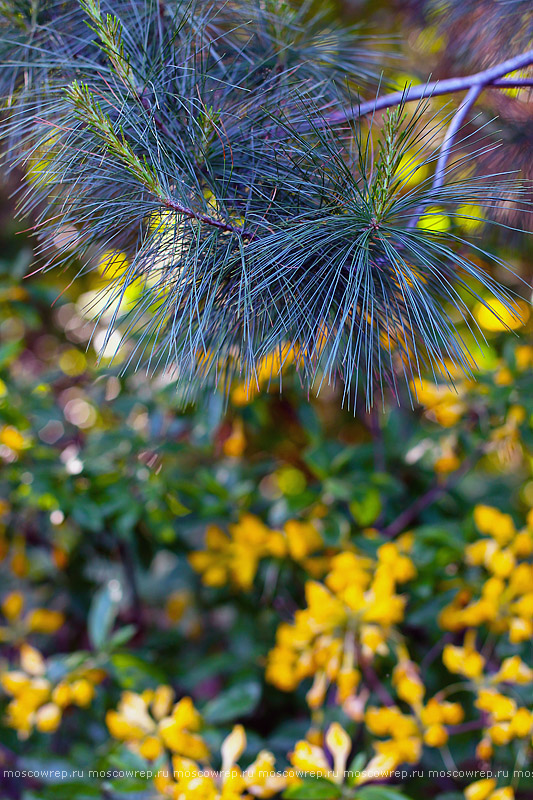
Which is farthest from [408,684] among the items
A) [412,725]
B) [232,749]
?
[232,749]

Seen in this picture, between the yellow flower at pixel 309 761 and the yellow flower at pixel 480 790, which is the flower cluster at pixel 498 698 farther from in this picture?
the yellow flower at pixel 309 761

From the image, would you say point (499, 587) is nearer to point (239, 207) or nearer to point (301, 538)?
point (301, 538)

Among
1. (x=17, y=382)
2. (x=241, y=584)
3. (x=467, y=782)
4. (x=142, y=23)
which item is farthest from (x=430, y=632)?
(x=142, y=23)

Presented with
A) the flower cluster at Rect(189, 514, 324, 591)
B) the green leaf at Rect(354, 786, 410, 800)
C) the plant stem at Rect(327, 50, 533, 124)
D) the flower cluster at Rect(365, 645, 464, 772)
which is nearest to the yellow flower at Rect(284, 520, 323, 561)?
the flower cluster at Rect(189, 514, 324, 591)

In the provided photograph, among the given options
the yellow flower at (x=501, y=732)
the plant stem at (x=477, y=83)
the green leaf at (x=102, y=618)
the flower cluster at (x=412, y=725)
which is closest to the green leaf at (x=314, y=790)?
the flower cluster at (x=412, y=725)

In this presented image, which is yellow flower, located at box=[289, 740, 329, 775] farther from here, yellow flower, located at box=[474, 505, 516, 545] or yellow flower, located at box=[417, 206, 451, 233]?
yellow flower, located at box=[417, 206, 451, 233]

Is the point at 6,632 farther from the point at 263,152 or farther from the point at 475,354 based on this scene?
the point at 475,354

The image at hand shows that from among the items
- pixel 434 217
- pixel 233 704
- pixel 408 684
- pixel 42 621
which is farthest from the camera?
pixel 42 621

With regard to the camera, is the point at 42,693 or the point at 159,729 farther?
the point at 42,693
